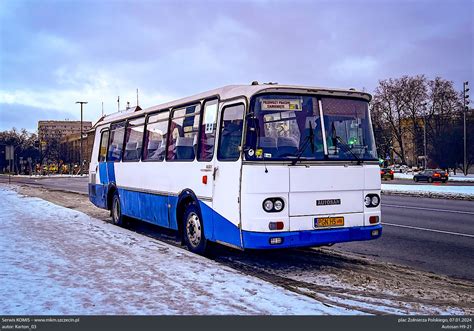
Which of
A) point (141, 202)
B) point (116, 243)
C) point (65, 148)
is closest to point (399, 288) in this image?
point (116, 243)

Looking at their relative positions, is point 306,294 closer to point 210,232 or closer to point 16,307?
point 210,232

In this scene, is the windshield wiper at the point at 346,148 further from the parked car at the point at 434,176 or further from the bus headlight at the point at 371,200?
the parked car at the point at 434,176

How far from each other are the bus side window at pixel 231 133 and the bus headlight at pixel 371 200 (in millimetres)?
2337

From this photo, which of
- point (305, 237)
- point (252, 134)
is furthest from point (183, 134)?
point (305, 237)

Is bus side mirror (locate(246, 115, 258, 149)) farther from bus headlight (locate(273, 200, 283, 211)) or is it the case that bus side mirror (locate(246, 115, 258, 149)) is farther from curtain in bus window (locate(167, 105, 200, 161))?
curtain in bus window (locate(167, 105, 200, 161))

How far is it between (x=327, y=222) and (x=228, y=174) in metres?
1.75

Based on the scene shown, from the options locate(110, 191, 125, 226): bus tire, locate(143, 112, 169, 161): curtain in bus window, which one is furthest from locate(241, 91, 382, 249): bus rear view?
locate(110, 191, 125, 226): bus tire

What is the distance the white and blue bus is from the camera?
729 centimetres

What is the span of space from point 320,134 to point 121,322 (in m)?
4.38

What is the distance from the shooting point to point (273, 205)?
286 inches

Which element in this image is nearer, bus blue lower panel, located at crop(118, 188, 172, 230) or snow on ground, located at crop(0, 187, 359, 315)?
snow on ground, located at crop(0, 187, 359, 315)

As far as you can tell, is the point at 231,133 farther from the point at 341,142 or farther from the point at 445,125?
the point at 445,125

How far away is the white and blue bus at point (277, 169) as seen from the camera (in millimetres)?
7289

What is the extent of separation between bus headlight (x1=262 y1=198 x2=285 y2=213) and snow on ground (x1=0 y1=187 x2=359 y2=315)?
3.48ft
